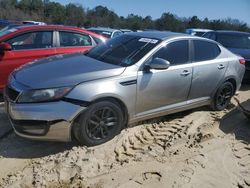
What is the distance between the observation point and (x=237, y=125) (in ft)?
19.8

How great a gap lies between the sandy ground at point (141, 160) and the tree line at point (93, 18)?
1323 inches

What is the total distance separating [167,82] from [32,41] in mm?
3089

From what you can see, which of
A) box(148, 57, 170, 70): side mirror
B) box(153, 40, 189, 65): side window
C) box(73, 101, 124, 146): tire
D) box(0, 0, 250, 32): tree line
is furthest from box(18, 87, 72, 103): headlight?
box(0, 0, 250, 32): tree line

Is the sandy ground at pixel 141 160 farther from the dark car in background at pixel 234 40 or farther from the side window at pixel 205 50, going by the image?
the dark car in background at pixel 234 40

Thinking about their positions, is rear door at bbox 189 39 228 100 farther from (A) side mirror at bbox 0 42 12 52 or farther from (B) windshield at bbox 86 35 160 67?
(A) side mirror at bbox 0 42 12 52

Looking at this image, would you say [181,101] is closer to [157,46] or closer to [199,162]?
[157,46]

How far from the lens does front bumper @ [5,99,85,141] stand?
13.9ft

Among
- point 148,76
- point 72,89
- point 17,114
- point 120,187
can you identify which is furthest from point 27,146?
point 148,76

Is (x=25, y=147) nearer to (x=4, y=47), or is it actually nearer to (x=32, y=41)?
(x=4, y=47)

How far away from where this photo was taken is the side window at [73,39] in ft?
23.6

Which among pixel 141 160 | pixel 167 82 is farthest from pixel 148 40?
pixel 141 160

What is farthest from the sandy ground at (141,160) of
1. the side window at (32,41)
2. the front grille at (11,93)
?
the side window at (32,41)

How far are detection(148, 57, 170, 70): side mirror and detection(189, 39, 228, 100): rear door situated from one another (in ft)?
2.97

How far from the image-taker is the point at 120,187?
3.80m
